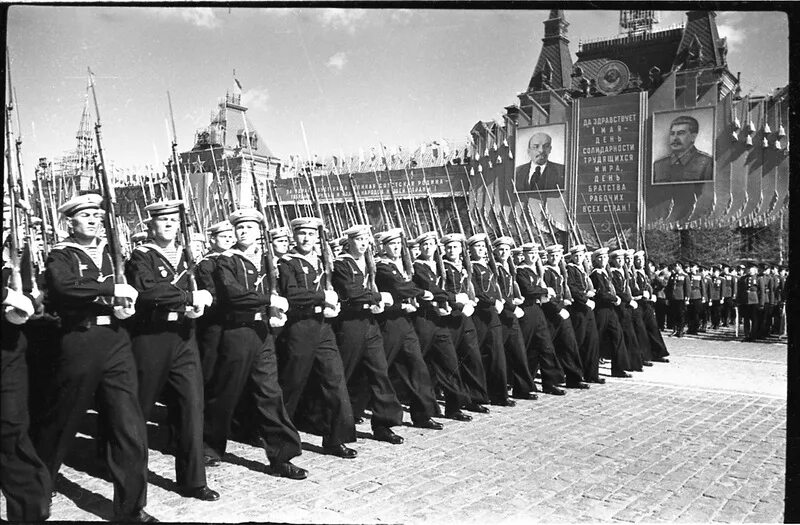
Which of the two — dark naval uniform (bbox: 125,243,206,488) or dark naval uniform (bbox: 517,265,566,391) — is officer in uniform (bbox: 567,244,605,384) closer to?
dark naval uniform (bbox: 517,265,566,391)

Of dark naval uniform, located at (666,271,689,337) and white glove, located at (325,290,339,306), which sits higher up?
white glove, located at (325,290,339,306)

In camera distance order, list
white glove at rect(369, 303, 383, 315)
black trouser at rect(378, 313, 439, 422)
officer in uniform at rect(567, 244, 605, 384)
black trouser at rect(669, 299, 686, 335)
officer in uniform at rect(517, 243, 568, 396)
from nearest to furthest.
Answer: white glove at rect(369, 303, 383, 315), black trouser at rect(378, 313, 439, 422), officer in uniform at rect(517, 243, 568, 396), officer in uniform at rect(567, 244, 605, 384), black trouser at rect(669, 299, 686, 335)

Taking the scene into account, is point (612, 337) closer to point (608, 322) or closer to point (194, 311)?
point (608, 322)

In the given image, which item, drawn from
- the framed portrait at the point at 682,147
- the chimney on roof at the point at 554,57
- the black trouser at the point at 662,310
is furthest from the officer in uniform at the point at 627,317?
the black trouser at the point at 662,310

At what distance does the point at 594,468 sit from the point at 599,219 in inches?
403

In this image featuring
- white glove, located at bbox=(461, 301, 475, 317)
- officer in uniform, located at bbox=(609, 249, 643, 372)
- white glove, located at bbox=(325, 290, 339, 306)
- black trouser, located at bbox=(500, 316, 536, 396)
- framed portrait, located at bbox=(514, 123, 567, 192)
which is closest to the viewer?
white glove, located at bbox=(325, 290, 339, 306)

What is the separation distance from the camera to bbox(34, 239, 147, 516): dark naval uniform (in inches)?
162

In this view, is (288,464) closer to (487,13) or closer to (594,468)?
(594,468)

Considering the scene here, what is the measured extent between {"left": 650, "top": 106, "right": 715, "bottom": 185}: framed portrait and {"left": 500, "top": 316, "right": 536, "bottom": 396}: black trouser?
7682 millimetres

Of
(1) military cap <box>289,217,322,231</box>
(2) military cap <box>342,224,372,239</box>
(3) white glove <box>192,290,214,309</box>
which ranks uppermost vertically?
(1) military cap <box>289,217,322,231</box>

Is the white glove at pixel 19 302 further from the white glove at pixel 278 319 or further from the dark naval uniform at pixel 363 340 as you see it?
the dark naval uniform at pixel 363 340

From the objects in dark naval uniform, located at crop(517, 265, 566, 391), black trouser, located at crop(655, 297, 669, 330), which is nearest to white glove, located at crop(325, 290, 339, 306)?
dark naval uniform, located at crop(517, 265, 566, 391)

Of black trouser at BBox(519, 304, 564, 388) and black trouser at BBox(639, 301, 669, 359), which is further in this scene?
black trouser at BBox(639, 301, 669, 359)

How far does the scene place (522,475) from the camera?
5164 mm
